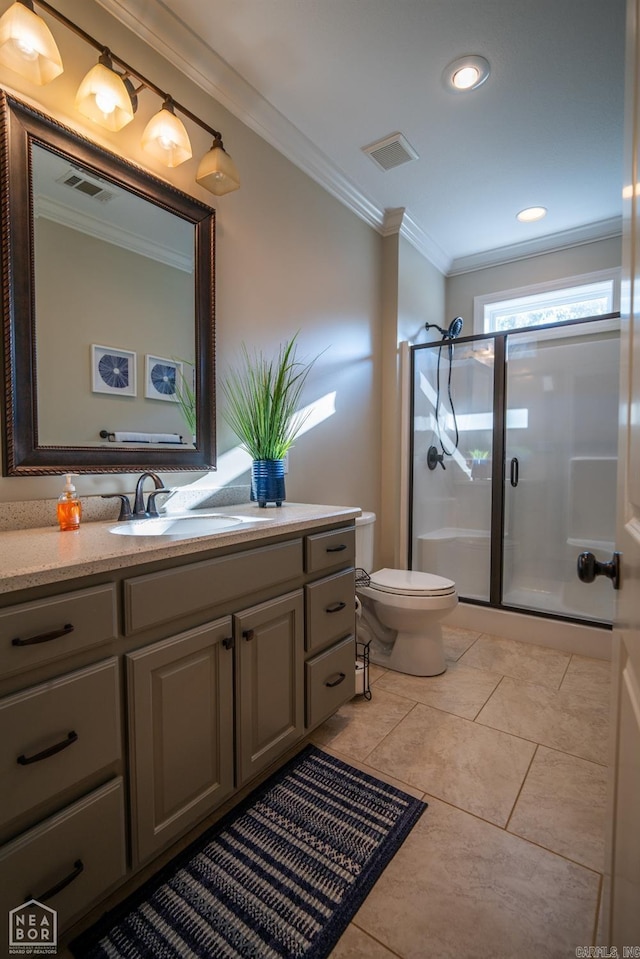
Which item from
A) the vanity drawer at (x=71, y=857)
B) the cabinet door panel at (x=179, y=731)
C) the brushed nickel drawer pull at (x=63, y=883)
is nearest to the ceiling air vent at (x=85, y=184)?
the cabinet door panel at (x=179, y=731)

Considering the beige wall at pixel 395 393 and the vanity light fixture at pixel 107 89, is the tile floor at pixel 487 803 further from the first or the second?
the vanity light fixture at pixel 107 89

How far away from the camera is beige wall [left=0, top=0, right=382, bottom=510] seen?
1.43 meters

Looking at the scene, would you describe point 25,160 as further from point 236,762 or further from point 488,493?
point 488,493

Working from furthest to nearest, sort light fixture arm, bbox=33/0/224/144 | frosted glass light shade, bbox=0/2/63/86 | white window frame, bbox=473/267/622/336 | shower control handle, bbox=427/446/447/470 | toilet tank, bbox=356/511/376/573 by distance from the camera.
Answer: shower control handle, bbox=427/446/447/470, white window frame, bbox=473/267/622/336, toilet tank, bbox=356/511/376/573, light fixture arm, bbox=33/0/224/144, frosted glass light shade, bbox=0/2/63/86

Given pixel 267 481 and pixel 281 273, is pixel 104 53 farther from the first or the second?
pixel 267 481

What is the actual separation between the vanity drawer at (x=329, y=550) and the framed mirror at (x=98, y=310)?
59 centimetres

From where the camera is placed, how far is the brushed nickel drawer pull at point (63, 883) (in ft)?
2.87

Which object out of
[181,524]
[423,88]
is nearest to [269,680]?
[181,524]

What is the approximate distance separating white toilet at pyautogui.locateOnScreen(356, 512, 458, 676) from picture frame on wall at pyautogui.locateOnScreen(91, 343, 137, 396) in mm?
1153

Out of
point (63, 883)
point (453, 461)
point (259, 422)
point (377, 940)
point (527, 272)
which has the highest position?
point (527, 272)

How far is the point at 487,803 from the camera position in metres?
1.41

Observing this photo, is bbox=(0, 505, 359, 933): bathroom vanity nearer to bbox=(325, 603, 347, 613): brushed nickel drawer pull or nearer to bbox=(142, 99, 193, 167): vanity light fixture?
bbox=(325, 603, 347, 613): brushed nickel drawer pull

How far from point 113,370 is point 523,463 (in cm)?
253

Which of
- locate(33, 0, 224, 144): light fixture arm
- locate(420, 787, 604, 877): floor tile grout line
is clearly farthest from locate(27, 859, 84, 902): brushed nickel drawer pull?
locate(33, 0, 224, 144): light fixture arm
